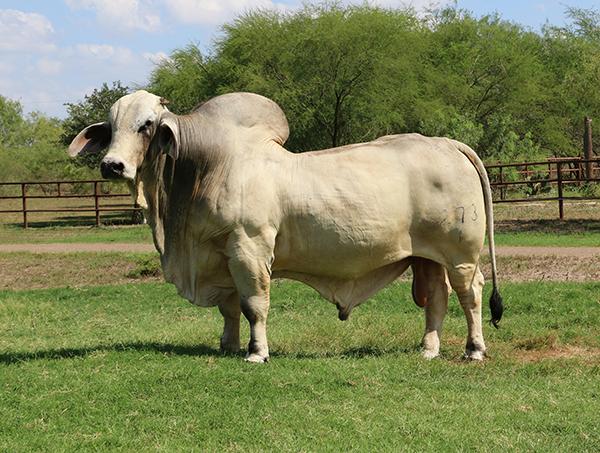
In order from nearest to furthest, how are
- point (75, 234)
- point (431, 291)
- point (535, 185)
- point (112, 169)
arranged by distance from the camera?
point (112, 169), point (431, 291), point (75, 234), point (535, 185)

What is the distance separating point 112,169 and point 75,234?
1828 centimetres

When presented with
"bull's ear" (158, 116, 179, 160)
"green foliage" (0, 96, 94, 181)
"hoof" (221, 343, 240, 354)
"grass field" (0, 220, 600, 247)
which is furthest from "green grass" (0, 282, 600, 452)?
"green foliage" (0, 96, 94, 181)

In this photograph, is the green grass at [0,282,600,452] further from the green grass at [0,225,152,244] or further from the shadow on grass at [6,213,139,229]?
the shadow on grass at [6,213,139,229]

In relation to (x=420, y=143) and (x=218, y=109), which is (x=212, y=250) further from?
(x=420, y=143)

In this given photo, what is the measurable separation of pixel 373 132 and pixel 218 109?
77.3 ft

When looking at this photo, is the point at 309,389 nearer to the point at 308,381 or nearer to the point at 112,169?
the point at 308,381

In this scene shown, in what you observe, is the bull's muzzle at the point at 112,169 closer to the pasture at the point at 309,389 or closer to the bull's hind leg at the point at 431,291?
the pasture at the point at 309,389

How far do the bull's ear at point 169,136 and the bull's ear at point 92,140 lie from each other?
1.60ft

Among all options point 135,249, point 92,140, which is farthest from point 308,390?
point 135,249

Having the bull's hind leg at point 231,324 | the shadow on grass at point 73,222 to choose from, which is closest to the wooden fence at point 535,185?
the shadow on grass at point 73,222

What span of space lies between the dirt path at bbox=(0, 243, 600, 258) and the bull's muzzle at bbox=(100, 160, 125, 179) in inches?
356

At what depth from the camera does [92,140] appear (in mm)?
7277

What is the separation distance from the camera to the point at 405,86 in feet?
99.8

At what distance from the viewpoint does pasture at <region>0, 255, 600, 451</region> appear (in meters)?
5.16
